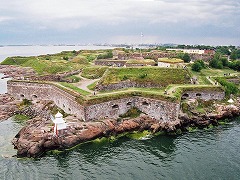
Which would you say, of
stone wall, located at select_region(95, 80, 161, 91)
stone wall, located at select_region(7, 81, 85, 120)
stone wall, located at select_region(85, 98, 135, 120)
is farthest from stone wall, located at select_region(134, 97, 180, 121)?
stone wall, located at select_region(7, 81, 85, 120)

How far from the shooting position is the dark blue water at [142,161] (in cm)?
2298

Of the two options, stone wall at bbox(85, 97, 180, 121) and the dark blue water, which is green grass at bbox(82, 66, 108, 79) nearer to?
stone wall at bbox(85, 97, 180, 121)

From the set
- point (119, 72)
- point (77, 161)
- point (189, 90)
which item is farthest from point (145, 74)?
point (77, 161)

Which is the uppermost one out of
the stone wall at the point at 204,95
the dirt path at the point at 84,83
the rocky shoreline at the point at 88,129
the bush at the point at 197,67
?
the bush at the point at 197,67

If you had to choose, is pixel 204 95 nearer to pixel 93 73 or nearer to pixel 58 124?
pixel 58 124

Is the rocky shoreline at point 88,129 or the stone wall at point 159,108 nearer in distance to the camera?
the rocky shoreline at point 88,129

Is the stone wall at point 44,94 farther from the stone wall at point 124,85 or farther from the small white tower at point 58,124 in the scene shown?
the stone wall at point 124,85

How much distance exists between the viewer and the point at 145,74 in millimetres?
43844

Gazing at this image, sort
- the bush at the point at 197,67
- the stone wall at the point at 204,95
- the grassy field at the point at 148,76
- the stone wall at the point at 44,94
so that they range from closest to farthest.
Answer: the stone wall at the point at 44,94, the stone wall at the point at 204,95, the grassy field at the point at 148,76, the bush at the point at 197,67

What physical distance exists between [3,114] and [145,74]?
22773 mm

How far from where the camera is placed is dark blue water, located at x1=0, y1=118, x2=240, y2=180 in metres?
23.0

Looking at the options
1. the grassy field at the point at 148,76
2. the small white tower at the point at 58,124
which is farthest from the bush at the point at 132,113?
the small white tower at the point at 58,124

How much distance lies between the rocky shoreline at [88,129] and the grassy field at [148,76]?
8956mm

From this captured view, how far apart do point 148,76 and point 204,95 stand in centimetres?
946
